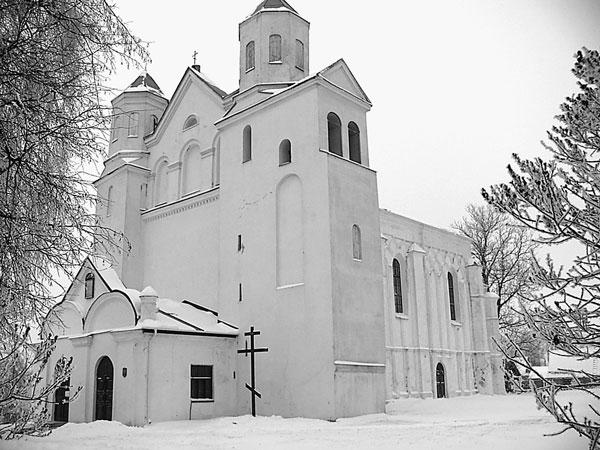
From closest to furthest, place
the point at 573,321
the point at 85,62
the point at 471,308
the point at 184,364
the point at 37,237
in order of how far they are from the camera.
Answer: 1. the point at 573,321
2. the point at 37,237
3. the point at 85,62
4. the point at 184,364
5. the point at 471,308

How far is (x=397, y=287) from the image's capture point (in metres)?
30.8

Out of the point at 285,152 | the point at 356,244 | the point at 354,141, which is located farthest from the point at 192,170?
the point at 356,244

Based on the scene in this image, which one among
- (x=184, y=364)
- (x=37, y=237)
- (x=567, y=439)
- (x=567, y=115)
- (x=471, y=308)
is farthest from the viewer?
(x=471, y=308)

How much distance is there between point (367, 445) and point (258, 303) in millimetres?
10198

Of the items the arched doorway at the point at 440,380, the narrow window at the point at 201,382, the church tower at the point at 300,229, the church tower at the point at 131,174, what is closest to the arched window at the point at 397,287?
the arched doorway at the point at 440,380

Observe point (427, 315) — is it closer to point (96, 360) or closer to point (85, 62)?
→ point (96, 360)

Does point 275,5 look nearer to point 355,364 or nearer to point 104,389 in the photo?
point 355,364

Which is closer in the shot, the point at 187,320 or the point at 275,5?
the point at 187,320

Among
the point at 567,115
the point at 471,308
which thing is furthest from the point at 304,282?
Result: the point at 471,308

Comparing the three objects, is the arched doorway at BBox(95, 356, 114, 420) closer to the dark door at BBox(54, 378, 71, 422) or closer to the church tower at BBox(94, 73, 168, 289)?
the dark door at BBox(54, 378, 71, 422)

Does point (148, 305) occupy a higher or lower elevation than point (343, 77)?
lower

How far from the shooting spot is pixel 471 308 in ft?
118

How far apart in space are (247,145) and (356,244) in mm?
6348

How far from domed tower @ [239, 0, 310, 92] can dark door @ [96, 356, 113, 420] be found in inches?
480
